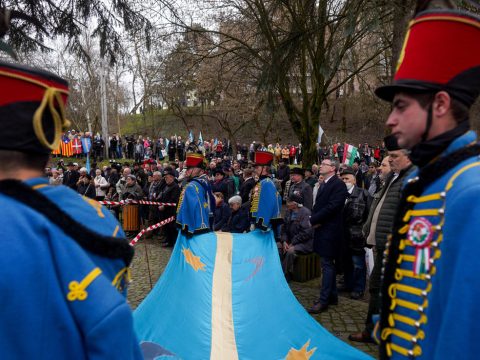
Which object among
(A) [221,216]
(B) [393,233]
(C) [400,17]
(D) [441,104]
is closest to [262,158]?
(A) [221,216]

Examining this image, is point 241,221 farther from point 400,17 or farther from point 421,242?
point 421,242

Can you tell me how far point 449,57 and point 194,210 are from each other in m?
5.29

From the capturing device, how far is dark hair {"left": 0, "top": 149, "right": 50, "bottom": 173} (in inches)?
54.4

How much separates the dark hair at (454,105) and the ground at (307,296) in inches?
142

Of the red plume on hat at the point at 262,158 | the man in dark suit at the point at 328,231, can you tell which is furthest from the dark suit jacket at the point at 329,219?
the red plume on hat at the point at 262,158

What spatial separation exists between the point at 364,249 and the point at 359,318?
3.63ft

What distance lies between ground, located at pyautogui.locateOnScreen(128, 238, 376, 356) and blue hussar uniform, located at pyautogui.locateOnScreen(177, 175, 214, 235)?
128 centimetres

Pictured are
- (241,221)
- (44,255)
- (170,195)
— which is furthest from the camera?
(170,195)

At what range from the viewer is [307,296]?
250 inches

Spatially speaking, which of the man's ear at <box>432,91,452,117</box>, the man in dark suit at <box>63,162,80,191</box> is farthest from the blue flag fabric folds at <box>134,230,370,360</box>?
the man in dark suit at <box>63,162,80,191</box>

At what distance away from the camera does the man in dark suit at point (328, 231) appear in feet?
18.5

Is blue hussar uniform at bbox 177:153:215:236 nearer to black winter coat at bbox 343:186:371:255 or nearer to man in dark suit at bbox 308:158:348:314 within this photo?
man in dark suit at bbox 308:158:348:314

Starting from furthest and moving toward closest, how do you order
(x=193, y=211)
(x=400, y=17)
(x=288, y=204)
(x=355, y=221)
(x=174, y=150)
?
1. (x=174, y=150)
2. (x=288, y=204)
3. (x=400, y=17)
4. (x=193, y=211)
5. (x=355, y=221)

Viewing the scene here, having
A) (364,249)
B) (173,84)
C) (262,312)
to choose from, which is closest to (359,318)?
(364,249)
